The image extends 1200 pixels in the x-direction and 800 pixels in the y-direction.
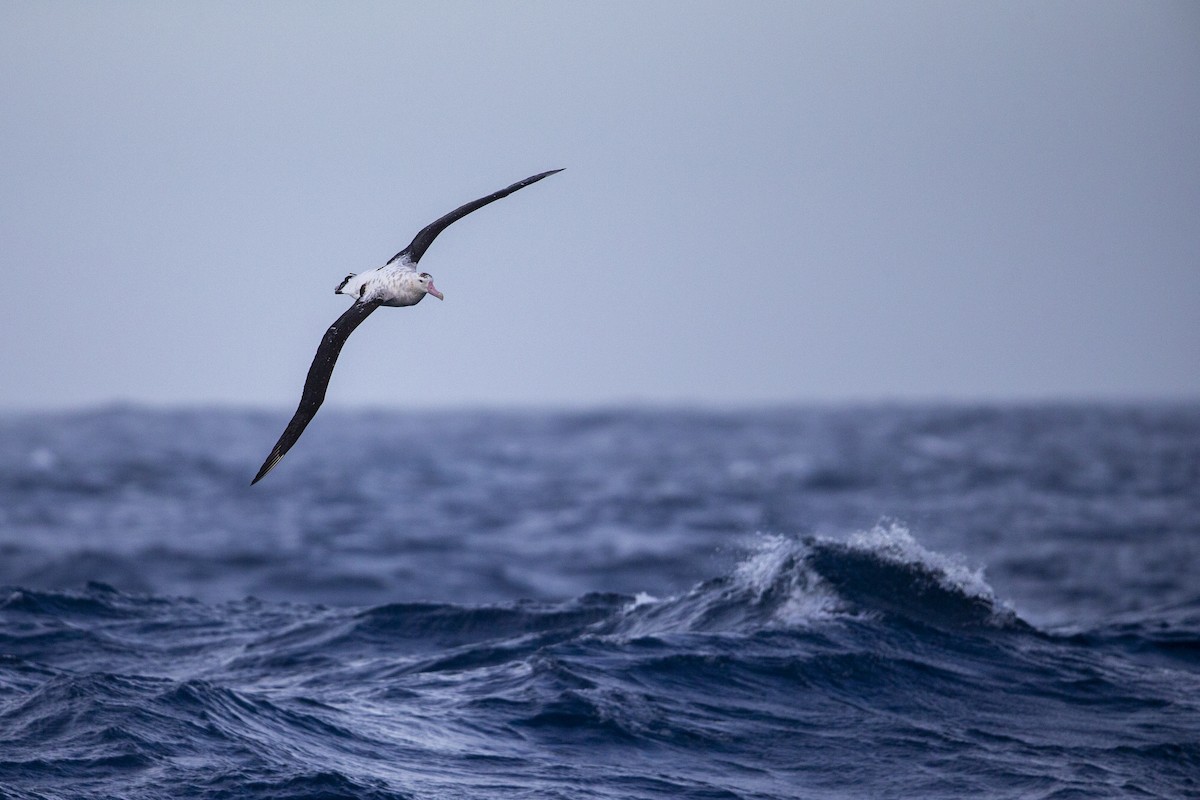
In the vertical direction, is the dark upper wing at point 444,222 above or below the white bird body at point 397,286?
above

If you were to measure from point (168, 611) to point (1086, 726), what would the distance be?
33.4ft

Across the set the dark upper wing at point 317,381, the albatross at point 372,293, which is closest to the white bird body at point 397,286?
the albatross at point 372,293

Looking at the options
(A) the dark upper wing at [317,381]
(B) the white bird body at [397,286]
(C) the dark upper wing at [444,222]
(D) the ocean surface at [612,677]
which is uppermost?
(C) the dark upper wing at [444,222]

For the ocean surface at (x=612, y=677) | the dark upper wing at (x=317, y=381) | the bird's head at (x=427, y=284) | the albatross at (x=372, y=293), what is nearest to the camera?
the dark upper wing at (x=317, y=381)

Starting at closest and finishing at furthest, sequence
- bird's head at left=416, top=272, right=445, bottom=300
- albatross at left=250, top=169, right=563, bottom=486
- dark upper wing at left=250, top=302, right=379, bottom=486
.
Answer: dark upper wing at left=250, top=302, right=379, bottom=486 < albatross at left=250, top=169, right=563, bottom=486 < bird's head at left=416, top=272, right=445, bottom=300

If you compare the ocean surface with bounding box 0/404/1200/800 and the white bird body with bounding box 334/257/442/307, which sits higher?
the white bird body with bounding box 334/257/442/307

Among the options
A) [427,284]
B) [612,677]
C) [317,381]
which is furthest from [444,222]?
[612,677]

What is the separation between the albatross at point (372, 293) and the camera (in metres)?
10.7

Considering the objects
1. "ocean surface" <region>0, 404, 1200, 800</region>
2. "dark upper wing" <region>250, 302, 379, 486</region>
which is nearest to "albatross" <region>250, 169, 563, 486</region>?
"dark upper wing" <region>250, 302, 379, 486</region>

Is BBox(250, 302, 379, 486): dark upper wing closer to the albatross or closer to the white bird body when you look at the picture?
the albatross

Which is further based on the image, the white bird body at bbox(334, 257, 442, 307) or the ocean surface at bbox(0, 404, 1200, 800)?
the white bird body at bbox(334, 257, 442, 307)

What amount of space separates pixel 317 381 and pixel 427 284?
5.72ft

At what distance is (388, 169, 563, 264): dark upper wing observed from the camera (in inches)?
492

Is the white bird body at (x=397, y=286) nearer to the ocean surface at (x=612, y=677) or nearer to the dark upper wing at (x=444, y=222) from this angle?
the dark upper wing at (x=444, y=222)
